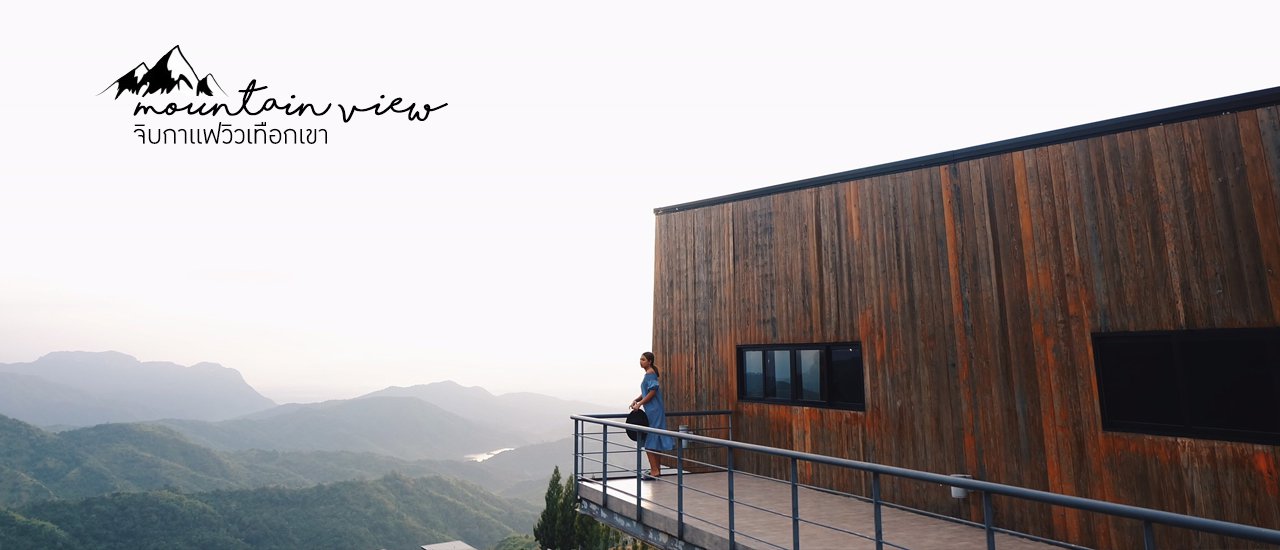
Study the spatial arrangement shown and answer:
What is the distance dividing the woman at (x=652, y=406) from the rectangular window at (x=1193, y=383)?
489cm

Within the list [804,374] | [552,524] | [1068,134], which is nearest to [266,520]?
[552,524]

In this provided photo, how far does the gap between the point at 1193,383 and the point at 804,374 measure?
4.25 meters

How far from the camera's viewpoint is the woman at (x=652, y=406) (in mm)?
8797

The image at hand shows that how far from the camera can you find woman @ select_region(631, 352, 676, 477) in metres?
8.80

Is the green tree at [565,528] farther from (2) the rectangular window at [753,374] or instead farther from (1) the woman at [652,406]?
(1) the woman at [652,406]

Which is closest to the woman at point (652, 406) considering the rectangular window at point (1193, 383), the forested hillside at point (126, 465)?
the rectangular window at point (1193, 383)

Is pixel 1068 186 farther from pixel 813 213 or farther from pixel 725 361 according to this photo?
pixel 725 361

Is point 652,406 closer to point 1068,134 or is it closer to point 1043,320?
point 1043,320

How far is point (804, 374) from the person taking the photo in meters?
9.33

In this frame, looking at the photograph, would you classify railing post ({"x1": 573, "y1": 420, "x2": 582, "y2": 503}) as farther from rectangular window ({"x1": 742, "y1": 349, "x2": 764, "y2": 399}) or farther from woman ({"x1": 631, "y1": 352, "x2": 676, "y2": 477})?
rectangular window ({"x1": 742, "y1": 349, "x2": 764, "y2": 399})

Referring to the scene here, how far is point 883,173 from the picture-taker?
28.3 ft

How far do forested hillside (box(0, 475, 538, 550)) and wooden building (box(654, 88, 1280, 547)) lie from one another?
84.3 m

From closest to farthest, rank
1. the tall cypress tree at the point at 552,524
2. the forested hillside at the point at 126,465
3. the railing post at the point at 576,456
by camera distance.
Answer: the railing post at the point at 576,456 → the tall cypress tree at the point at 552,524 → the forested hillside at the point at 126,465

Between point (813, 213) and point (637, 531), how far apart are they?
481 centimetres
